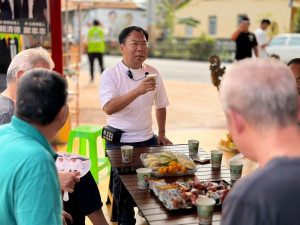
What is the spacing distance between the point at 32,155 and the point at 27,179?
8cm

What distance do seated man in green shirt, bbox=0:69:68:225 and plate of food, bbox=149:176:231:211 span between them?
1.89 ft

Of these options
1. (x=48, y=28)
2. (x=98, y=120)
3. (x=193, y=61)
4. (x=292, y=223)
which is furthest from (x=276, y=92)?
(x=193, y=61)

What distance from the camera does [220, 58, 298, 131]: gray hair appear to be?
0.87m

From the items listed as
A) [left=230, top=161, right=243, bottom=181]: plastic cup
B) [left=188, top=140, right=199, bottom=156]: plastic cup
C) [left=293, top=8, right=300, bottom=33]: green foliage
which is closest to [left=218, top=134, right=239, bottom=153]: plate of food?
[left=188, top=140, right=199, bottom=156]: plastic cup

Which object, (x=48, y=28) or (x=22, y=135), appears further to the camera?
(x=48, y=28)

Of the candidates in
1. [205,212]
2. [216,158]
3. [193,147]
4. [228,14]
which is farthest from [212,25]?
[205,212]

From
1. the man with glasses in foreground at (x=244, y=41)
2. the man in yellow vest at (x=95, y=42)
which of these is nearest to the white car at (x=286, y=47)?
the man with glasses in foreground at (x=244, y=41)

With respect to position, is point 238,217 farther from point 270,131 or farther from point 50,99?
point 50,99

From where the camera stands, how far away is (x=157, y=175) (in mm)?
2053

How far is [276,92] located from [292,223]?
0.99 ft

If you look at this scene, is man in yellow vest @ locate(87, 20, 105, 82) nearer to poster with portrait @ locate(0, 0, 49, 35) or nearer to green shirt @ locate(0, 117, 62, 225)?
poster with portrait @ locate(0, 0, 49, 35)

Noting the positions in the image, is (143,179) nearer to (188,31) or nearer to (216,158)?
(216,158)

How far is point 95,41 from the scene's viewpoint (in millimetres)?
9953

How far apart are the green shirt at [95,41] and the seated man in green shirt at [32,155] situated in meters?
8.89
